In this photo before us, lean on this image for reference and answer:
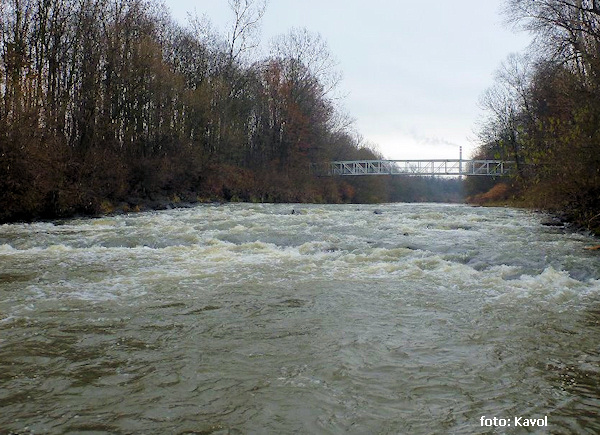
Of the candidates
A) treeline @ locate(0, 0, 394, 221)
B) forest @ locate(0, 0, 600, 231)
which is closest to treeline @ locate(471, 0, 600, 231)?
forest @ locate(0, 0, 600, 231)

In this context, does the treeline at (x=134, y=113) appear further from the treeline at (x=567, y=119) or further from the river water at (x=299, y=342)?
the treeline at (x=567, y=119)

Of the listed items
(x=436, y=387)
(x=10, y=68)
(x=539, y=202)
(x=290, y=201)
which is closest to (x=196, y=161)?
(x=290, y=201)

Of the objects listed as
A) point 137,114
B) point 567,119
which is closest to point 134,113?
point 137,114

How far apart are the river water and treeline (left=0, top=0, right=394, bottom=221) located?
29.9 ft

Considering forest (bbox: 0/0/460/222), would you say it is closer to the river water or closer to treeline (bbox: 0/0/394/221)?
treeline (bbox: 0/0/394/221)

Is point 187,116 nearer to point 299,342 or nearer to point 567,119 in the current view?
point 567,119

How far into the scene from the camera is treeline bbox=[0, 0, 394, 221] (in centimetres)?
1733

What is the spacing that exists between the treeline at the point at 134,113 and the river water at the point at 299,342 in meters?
9.11

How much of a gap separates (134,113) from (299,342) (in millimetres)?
25419

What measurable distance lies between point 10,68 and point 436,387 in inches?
746

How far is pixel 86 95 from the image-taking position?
922 inches

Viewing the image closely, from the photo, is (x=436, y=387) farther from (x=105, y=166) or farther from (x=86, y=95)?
(x=86, y=95)

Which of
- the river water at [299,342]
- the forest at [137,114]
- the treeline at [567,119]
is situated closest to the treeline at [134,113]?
the forest at [137,114]

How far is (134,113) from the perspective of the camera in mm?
27250
